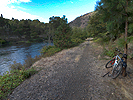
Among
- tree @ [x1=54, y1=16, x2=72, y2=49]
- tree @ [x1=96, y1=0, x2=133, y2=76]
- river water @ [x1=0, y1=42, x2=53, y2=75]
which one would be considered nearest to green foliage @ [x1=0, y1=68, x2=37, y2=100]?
river water @ [x1=0, y1=42, x2=53, y2=75]

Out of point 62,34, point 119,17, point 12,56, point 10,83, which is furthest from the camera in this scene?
point 62,34

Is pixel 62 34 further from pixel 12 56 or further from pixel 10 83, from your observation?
pixel 10 83

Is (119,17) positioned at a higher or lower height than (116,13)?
lower

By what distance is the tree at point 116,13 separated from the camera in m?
3.05

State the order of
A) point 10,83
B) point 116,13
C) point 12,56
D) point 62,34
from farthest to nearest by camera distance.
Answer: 1. point 62,34
2. point 12,56
3. point 10,83
4. point 116,13

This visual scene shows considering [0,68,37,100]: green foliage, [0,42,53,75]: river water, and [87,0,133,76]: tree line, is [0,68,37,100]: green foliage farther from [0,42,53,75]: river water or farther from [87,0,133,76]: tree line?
[87,0,133,76]: tree line

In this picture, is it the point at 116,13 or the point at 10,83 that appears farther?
the point at 10,83

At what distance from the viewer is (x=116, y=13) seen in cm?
338

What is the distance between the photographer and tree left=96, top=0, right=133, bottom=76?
120 inches

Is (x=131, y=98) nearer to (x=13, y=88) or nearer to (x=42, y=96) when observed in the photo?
(x=42, y=96)

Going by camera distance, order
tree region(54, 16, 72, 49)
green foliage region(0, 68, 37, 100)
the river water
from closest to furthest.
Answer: green foliage region(0, 68, 37, 100)
the river water
tree region(54, 16, 72, 49)

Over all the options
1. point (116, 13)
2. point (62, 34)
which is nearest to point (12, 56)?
point (62, 34)

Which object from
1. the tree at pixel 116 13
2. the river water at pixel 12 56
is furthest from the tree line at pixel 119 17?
the river water at pixel 12 56

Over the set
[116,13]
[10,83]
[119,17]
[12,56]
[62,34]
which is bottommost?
[12,56]
